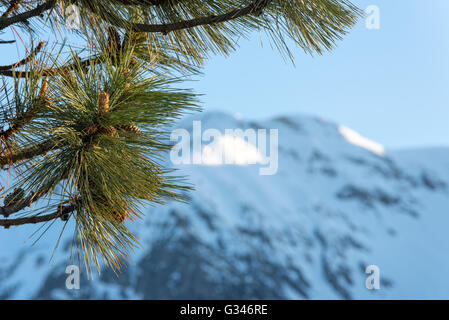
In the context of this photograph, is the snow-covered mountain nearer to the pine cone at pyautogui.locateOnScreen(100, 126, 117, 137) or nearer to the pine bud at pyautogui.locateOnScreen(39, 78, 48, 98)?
the pine bud at pyautogui.locateOnScreen(39, 78, 48, 98)

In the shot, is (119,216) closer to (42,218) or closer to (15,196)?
(42,218)

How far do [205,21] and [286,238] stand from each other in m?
114

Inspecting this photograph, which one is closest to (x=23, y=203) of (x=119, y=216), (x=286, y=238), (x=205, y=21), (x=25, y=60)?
(x=119, y=216)

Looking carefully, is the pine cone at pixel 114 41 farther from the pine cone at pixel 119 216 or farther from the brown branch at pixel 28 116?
the pine cone at pixel 119 216

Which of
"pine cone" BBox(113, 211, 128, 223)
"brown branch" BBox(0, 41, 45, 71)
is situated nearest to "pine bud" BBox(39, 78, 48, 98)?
"brown branch" BBox(0, 41, 45, 71)

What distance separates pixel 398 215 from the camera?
389 ft

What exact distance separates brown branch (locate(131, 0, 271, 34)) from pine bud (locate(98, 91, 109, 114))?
606 mm

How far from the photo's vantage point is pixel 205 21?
8.42 feet

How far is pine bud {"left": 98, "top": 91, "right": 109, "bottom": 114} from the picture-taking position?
225 cm

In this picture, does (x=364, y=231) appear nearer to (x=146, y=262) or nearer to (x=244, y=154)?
(x=244, y=154)

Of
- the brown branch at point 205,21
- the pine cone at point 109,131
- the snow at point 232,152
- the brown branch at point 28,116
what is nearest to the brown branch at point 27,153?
the brown branch at point 28,116
